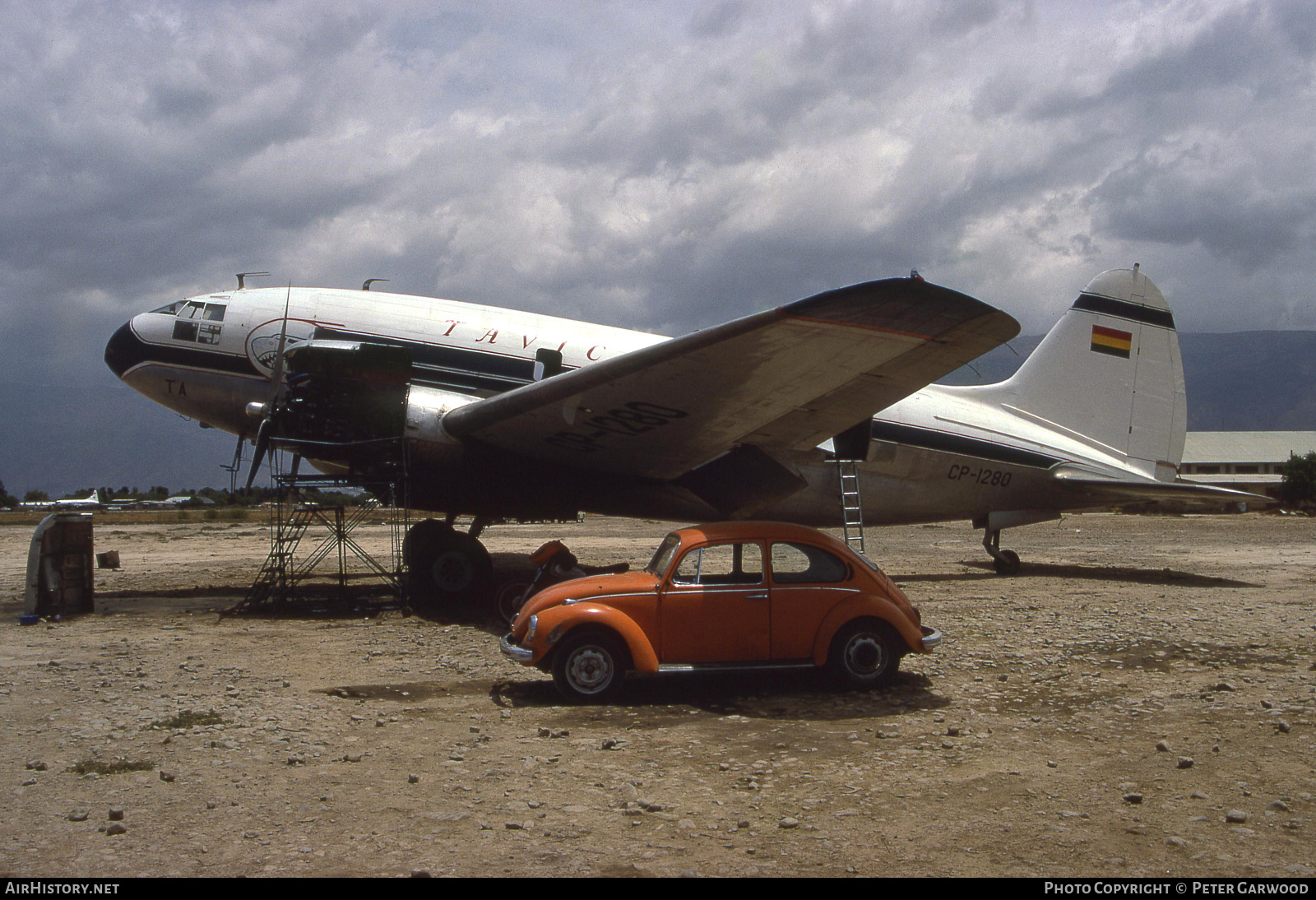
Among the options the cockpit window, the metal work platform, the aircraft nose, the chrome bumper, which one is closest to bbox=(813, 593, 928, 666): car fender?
the chrome bumper

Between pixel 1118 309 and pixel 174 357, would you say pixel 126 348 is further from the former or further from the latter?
pixel 1118 309

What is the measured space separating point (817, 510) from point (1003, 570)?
4544 mm

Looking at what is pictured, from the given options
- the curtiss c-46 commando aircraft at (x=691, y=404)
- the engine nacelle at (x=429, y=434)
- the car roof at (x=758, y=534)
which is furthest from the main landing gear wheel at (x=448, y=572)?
the car roof at (x=758, y=534)

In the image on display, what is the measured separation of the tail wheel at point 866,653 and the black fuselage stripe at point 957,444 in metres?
7.04

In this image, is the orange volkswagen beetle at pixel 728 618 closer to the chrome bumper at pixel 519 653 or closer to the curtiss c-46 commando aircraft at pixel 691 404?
the chrome bumper at pixel 519 653

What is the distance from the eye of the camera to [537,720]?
6.30 m

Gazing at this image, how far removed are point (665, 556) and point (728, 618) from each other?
83 cm

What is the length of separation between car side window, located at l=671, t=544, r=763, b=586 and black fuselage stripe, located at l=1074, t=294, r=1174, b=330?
1212cm

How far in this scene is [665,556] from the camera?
7422 millimetres

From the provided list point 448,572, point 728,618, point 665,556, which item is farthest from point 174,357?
point 728,618

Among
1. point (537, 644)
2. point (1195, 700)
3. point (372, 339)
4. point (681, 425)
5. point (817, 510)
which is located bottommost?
point (1195, 700)

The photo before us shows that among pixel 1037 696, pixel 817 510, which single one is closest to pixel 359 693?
pixel 1037 696

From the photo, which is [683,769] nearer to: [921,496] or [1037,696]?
[1037,696]

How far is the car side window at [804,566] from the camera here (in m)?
7.01
